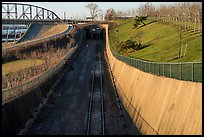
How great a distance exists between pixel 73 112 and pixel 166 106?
14.6 m

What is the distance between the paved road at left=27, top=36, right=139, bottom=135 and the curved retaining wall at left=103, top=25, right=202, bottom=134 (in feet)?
4.80

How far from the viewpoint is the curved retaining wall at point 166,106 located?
17047mm

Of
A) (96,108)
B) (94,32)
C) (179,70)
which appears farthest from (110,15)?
(179,70)

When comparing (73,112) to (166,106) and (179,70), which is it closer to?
(179,70)

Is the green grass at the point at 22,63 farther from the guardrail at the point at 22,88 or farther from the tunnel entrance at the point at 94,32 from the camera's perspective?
the tunnel entrance at the point at 94,32

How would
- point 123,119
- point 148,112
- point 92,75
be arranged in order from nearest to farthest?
point 148,112
point 123,119
point 92,75

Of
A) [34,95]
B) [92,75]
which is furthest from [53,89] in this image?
[92,75]

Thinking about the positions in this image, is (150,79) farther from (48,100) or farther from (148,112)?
(48,100)

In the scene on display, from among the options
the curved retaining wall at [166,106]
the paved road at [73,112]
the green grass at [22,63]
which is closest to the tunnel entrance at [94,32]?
the green grass at [22,63]

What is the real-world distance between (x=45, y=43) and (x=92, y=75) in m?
34.4

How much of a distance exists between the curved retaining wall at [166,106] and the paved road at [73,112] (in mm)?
1463

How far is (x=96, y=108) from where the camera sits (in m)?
36.8

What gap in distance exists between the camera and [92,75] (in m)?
61.6

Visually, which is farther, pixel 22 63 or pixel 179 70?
pixel 22 63
